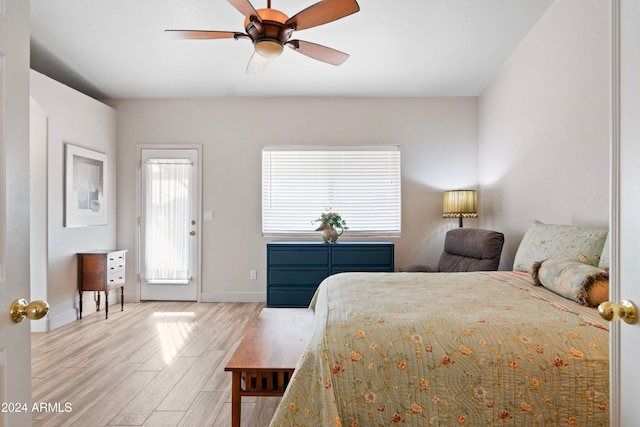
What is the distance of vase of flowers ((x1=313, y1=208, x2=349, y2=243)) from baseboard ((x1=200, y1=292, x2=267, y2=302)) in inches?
47.0

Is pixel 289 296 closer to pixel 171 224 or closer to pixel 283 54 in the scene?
pixel 171 224

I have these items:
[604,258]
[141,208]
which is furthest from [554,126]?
[141,208]

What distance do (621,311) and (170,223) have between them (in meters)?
4.73

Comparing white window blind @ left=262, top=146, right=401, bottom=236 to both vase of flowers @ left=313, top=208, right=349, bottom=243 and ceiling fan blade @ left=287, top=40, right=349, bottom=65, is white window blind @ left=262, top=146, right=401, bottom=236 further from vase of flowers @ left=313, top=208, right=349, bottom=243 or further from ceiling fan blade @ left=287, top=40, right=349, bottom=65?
ceiling fan blade @ left=287, top=40, right=349, bottom=65

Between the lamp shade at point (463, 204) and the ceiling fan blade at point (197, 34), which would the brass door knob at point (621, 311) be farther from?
the lamp shade at point (463, 204)

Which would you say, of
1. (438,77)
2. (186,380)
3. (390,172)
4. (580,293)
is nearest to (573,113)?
(580,293)

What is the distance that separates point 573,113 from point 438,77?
180 centimetres

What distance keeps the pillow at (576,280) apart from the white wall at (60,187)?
4.28 metres

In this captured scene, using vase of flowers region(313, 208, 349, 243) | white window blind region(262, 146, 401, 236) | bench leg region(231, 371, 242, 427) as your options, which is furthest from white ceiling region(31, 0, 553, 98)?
bench leg region(231, 371, 242, 427)

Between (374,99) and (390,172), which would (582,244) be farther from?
(374,99)

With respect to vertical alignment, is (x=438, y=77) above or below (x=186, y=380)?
above

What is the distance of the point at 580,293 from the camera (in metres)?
1.76

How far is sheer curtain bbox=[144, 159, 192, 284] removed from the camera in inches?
187

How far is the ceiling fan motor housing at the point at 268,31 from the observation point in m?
2.13
